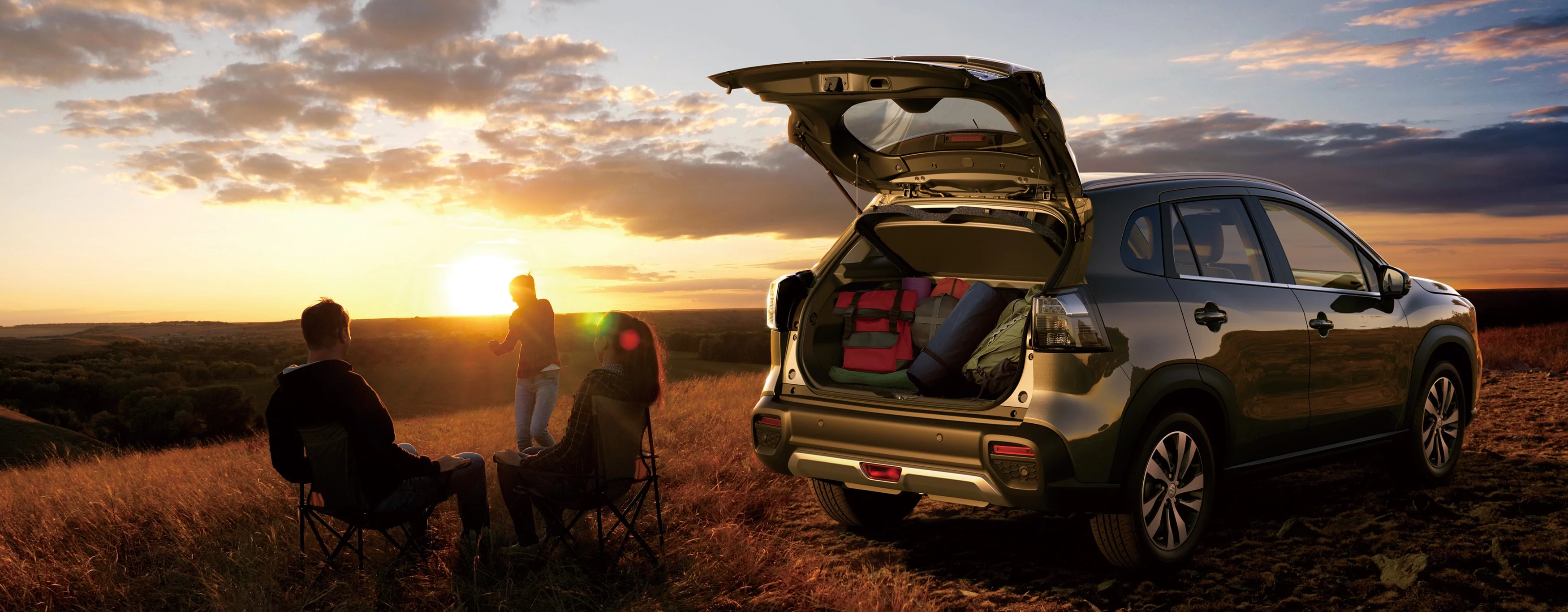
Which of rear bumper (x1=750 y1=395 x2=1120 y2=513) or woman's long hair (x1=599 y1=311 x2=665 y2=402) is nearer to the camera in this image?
rear bumper (x1=750 y1=395 x2=1120 y2=513)

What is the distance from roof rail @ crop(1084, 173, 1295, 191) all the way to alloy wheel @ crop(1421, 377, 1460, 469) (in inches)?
87.9

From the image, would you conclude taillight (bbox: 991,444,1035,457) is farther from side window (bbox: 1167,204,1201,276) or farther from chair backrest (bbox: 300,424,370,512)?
chair backrest (bbox: 300,424,370,512)

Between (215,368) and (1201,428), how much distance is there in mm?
72146

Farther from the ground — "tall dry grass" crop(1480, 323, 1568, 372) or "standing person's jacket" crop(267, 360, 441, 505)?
"standing person's jacket" crop(267, 360, 441, 505)

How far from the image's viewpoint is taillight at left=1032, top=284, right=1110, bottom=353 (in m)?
4.09

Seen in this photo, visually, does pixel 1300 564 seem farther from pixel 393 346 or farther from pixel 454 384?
pixel 393 346

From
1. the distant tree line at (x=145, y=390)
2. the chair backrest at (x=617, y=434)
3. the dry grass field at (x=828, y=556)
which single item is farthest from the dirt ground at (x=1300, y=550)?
the distant tree line at (x=145, y=390)

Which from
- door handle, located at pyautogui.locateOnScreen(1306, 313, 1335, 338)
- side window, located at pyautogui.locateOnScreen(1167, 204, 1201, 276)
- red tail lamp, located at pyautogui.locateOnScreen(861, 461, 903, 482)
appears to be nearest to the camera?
red tail lamp, located at pyautogui.locateOnScreen(861, 461, 903, 482)

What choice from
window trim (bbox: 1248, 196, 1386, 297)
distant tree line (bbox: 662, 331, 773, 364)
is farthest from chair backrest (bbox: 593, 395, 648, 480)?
distant tree line (bbox: 662, 331, 773, 364)

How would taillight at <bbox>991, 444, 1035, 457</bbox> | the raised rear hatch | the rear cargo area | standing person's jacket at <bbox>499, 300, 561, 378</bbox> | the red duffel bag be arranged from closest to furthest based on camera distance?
1. taillight at <bbox>991, 444, 1035, 457</bbox>
2. the raised rear hatch
3. the rear cargo area
4. the red duffel bag
5. standing person's jacket at <bbox>499, 300, 561, 378</bbox>

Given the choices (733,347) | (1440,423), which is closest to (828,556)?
(1440,423)

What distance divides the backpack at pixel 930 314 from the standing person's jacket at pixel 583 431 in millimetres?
1480

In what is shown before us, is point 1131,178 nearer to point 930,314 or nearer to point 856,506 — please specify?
point 930,314

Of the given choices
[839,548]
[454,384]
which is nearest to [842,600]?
[839,548]
